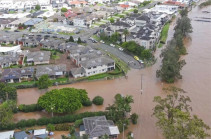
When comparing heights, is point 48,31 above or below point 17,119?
above

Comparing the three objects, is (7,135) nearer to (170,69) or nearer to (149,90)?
(149,90)

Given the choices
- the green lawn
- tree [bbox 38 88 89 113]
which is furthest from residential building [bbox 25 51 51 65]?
the green lawn

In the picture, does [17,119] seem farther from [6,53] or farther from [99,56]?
[6,53]

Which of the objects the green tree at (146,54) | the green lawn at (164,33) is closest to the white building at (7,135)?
the green tree at (146,54)

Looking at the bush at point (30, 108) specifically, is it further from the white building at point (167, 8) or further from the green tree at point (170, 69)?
the white building at point (167, 8)

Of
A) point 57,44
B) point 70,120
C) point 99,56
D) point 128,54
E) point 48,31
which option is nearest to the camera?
point 70,120

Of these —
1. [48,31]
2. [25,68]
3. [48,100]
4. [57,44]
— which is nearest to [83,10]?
[48,31]
